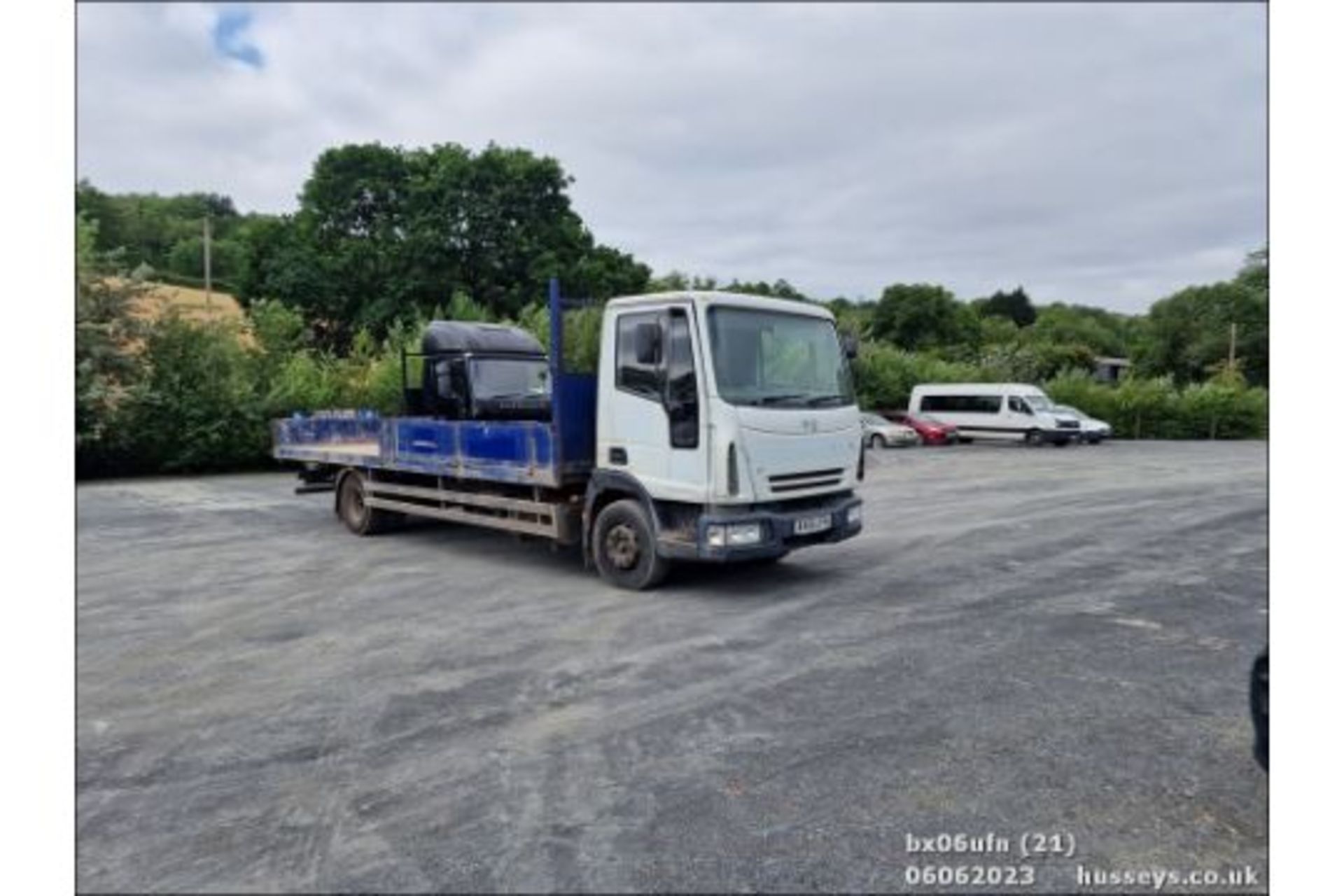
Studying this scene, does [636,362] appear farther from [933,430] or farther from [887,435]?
[933,430]

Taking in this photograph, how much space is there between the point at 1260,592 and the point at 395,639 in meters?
7.59

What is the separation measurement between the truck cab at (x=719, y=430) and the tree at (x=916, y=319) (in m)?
48.7

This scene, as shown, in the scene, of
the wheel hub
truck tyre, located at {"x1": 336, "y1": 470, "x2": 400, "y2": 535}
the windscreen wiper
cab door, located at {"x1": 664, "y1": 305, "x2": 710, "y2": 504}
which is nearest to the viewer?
cab door, located at {"x1": 664, "y1": 305, "x2": 710, "y2": 504}

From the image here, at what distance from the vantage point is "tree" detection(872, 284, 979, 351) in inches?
2180

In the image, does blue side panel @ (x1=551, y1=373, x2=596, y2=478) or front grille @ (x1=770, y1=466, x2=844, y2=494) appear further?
blue side panel @ (x1=551, y1=373, x2=596, y2=478)

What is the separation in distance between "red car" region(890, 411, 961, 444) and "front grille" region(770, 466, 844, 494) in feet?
83.5

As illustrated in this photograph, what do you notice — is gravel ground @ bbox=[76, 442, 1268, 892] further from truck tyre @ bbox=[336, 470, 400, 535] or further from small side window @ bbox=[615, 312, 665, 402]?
small side window @ bbox=[615, 312, 665, 402]

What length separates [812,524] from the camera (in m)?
7.61

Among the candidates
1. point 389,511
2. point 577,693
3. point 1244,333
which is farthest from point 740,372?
point 1244,333

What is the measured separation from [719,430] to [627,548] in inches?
59.7

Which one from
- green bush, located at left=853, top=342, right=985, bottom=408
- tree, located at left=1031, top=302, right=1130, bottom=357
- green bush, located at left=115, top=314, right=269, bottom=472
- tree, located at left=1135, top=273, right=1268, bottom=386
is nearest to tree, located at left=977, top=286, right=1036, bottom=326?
tree, located at left=1031, top=302, right=1130, bottom=357

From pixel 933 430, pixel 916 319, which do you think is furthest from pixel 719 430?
pixel 916 319

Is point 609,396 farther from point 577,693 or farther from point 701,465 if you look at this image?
point 577,693

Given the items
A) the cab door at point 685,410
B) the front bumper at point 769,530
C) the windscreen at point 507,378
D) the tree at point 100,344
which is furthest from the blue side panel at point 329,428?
the tree at point 100,344
